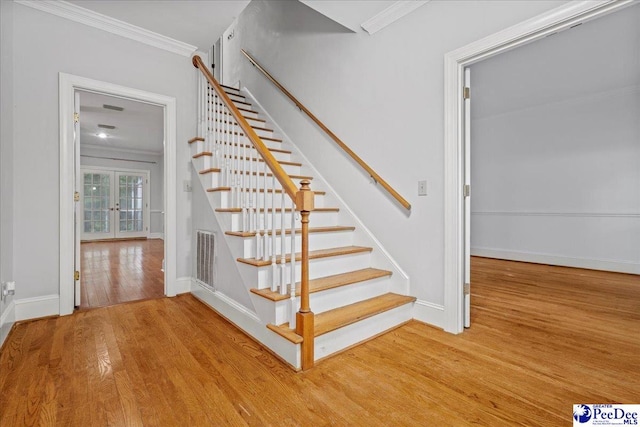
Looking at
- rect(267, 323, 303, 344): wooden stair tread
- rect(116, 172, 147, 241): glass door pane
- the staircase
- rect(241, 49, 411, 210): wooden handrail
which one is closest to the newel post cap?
the staircase

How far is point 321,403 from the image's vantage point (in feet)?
4.62

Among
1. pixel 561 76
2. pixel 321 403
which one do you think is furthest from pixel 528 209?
pixel 321 403

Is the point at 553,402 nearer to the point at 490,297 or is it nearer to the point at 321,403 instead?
the point at 321,403

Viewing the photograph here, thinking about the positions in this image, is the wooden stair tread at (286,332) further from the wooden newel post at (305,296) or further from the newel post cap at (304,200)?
the newel post cap at (304,200)

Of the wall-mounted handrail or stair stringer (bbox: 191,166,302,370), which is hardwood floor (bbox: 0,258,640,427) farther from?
the wall-mounted handrail

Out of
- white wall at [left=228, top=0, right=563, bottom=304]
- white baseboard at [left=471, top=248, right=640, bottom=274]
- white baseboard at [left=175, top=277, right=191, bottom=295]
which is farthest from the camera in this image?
white baseboard at [left=471, top=248, right=640, bottom=274]

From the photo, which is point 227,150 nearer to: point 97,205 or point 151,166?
point 97,205

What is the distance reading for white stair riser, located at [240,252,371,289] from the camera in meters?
2.04

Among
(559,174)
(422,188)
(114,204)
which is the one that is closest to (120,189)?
(114,204)

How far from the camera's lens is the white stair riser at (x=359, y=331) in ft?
5.94

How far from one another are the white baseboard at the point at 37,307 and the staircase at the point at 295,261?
1.49 meters

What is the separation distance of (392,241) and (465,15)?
176 cm

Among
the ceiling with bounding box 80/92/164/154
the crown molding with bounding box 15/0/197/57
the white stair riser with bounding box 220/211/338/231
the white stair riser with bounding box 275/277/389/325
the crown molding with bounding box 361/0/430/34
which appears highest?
the ceiling with bounding box 80/92/164/154

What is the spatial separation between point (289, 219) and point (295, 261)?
2.67ft
